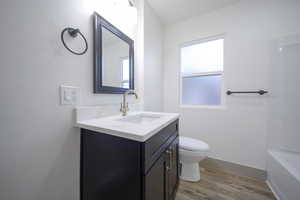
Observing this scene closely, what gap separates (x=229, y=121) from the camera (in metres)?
1.69

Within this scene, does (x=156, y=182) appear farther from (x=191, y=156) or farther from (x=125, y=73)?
(x=125, y=73)

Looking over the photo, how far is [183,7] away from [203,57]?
791 mm

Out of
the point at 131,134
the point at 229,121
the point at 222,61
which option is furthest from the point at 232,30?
the point at 131,134

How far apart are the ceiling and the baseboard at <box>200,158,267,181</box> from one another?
7.31ft

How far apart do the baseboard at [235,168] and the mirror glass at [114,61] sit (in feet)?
5.38

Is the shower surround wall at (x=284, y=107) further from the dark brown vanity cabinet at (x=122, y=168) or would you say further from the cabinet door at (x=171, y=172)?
the dark brown vanity cabinet at (x=122, y=168)

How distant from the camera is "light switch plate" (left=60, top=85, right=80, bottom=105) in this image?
29.6 inches

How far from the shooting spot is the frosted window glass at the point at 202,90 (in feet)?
6.08

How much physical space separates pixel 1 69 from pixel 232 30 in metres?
2.29

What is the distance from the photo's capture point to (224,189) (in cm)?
132

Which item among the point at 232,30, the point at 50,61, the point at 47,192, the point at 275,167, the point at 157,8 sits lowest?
the point at 275,167

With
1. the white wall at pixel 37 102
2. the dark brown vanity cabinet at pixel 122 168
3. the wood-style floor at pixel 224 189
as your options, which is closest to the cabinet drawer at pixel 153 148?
the dark brown vanity cabinet at pixel 122 168

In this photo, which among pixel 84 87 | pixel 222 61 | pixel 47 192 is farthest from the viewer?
pixel 222 61

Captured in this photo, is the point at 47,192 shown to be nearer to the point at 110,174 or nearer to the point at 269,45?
the point at 110,174
